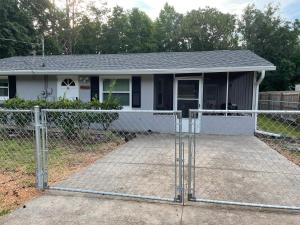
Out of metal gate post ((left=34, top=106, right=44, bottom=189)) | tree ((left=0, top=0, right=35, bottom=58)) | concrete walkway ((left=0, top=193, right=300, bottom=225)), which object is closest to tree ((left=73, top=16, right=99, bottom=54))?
tree ((left=0, top=0, right=35, bottom=58))

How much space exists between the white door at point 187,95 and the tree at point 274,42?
1996 centimetres

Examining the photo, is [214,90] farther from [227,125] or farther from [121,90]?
[121,90]

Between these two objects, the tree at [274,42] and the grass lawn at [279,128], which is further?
the tree at [274,42]

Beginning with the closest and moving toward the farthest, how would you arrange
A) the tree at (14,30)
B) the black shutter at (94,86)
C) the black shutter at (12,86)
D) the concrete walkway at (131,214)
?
the concrete walkway at (131,214) → the black shutter at (94,86) → the black shutter at (12,86) → the tree at (14,30)

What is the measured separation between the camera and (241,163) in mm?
7062

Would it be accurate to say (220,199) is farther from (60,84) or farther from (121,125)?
(60,84)

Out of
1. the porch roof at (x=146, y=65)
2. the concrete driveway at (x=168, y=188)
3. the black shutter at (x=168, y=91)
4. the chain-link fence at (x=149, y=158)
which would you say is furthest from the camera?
the black shutter at (x=168, y=91)

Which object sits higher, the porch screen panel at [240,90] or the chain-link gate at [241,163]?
the porch screen panel at [240,90]

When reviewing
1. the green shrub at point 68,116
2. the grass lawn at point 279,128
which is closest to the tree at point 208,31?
the grass lawn at point 279,128

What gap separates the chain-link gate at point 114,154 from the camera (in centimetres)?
491

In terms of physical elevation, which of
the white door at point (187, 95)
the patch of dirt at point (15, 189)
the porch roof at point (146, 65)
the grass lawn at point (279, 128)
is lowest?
the patch of dirt at point (15, 189)

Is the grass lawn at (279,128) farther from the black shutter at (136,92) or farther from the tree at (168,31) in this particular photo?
the tree at (168,31)

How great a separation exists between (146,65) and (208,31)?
24.2 m

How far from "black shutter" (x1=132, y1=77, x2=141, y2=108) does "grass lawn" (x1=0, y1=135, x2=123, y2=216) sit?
9.27ft
